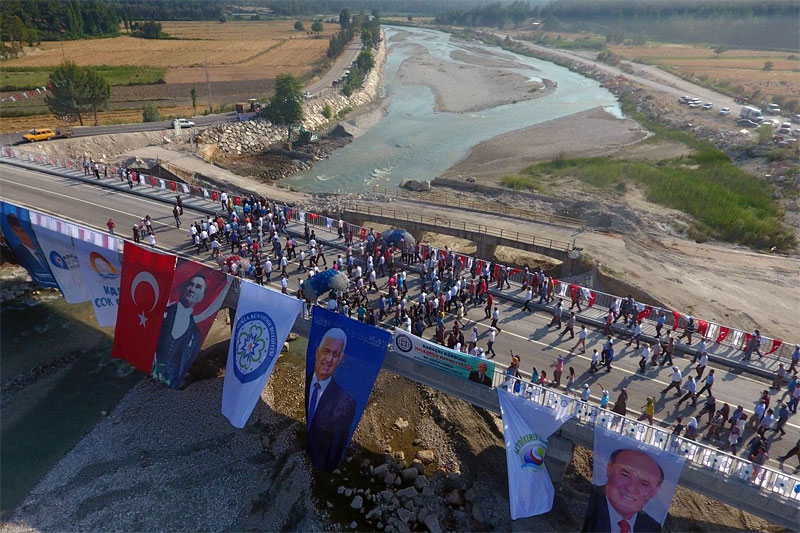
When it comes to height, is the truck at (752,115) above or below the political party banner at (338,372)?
above

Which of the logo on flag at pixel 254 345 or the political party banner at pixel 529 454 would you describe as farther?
the logo on flag at pixel 254 345

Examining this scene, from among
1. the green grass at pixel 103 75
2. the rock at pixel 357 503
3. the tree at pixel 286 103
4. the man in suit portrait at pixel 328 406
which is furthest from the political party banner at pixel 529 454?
the green grass at pixel 103 75

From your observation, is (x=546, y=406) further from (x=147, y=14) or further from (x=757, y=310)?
(x=147, y=14)

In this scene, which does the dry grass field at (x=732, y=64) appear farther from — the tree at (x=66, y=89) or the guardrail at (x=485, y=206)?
the tree at (x=66, y=89)

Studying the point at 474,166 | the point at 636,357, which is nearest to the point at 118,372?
the point at 636,357

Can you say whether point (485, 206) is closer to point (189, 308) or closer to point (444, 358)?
point (444, 358)

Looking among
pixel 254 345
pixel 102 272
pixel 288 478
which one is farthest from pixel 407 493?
pixel 102 272
